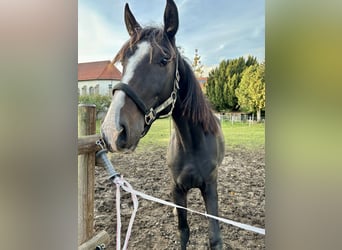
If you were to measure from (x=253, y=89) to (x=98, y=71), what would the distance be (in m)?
0.52

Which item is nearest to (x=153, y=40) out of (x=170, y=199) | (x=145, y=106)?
(x=145, y=106)

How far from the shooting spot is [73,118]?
1.03 metres

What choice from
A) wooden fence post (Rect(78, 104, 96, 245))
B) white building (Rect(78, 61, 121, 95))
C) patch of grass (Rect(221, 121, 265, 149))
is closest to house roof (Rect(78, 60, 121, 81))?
white building (Rect(78, 61, 121, 95))

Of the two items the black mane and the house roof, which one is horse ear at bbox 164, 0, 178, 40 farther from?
the house roof

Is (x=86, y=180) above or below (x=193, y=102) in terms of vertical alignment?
below

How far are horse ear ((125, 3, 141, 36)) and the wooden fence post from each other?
29 centimetres

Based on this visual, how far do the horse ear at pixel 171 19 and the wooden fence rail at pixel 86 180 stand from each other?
357 mm

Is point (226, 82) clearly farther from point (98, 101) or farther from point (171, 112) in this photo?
point (98, 101)

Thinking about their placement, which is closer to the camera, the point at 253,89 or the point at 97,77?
the point at 253,89

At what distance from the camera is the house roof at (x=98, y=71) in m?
0.96

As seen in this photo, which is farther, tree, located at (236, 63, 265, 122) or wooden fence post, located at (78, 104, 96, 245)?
wooden fence post, located at (78, 104, 96, 245)

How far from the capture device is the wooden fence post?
1.01 metres

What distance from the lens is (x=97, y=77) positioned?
100 centimetres
